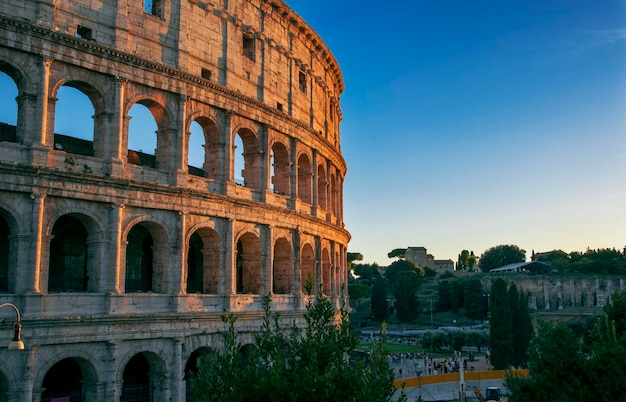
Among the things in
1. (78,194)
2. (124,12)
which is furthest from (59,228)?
(124,12)

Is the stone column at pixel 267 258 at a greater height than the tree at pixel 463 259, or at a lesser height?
lesser

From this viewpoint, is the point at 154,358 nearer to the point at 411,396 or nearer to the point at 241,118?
the point at 241,118

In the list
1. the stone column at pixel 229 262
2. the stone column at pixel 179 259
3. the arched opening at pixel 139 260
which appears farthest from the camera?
the stone column at pixel 229 262

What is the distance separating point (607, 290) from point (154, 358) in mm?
82197

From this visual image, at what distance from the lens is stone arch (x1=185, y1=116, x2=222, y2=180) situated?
2134 centimetres

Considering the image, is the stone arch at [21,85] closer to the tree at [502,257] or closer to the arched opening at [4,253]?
the arched opening at [4,253]

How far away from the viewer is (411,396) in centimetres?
2900

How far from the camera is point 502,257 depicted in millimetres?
128500

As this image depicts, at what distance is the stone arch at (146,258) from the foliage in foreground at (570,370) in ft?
37.3

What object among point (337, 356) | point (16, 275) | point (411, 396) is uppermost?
point (16, 275)

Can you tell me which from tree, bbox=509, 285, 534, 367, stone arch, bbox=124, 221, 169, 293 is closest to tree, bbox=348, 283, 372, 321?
tree, bbox=509, 285, 534, 367

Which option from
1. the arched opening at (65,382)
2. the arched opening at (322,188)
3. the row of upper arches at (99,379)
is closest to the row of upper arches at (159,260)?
the row of upper arches at (99,379)

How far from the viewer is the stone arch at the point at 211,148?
21.3m

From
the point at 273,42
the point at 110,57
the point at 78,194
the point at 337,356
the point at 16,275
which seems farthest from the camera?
the point at 273,42
